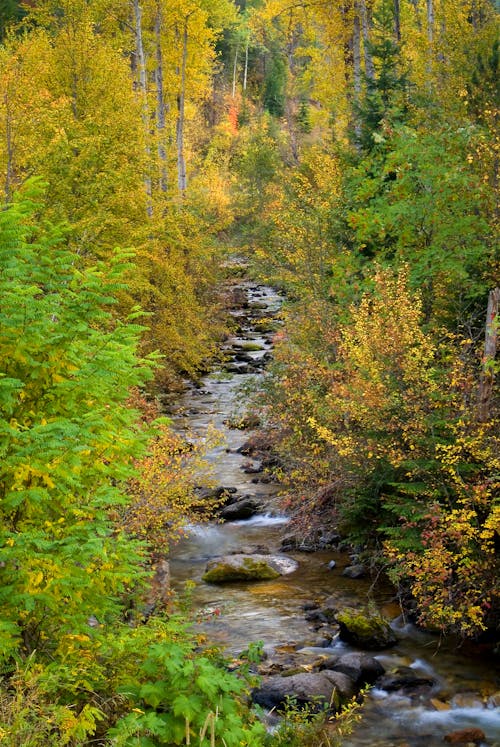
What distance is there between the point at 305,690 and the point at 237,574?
4.04 m

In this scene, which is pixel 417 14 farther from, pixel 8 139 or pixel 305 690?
pixel 305 690

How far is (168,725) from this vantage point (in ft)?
17.1

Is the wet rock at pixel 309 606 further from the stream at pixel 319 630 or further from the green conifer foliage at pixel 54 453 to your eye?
the green conifer foliage at pixel 54 453

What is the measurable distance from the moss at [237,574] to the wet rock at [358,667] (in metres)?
2.94

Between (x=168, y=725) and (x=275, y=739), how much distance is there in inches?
60.6

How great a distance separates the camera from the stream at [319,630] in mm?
8367

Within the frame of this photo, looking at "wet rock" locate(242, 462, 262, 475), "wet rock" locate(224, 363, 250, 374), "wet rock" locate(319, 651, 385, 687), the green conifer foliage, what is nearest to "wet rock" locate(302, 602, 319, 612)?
"wet rock" locate(319, 651, 385, 687)

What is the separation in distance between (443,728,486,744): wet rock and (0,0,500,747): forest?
117 cm

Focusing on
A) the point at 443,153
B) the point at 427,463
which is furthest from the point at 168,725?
the point at 443,153

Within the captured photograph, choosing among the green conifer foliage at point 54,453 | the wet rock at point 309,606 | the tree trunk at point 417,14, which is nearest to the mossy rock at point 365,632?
the wet rock at point 309,606

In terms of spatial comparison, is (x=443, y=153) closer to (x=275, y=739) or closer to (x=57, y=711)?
(x=275, y=739)

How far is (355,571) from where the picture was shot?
1214 centimetres

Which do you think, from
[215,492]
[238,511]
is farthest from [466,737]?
[215,492]

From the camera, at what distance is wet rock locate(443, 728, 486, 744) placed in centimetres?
795
